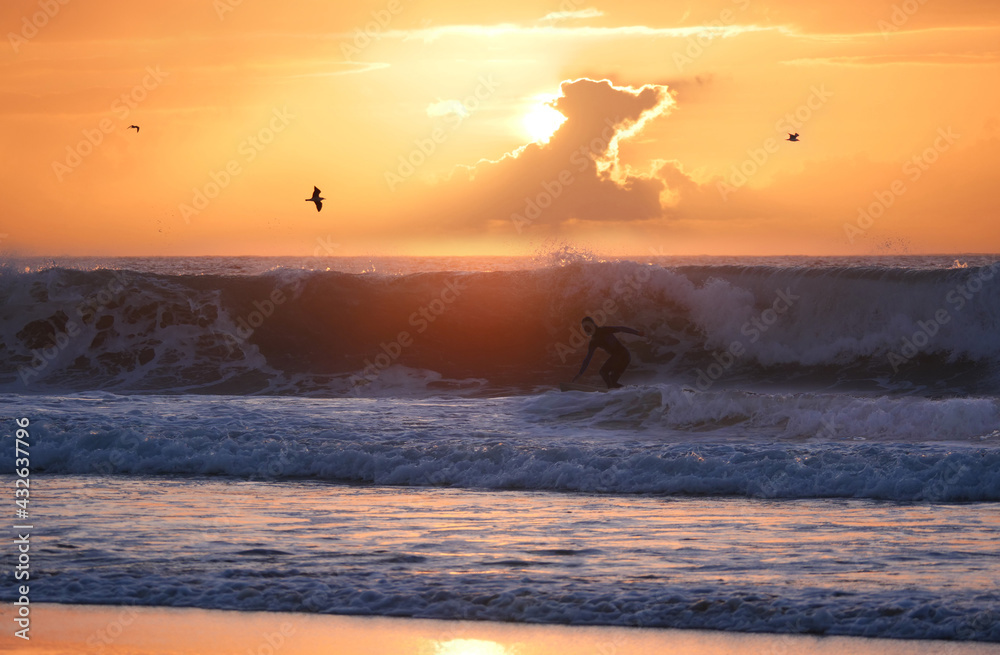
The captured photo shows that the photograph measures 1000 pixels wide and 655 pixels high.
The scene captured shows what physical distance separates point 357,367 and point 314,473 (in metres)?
11.6

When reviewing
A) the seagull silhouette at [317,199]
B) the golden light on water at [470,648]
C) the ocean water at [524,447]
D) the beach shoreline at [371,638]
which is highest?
the seagull silhouette at [317,199]

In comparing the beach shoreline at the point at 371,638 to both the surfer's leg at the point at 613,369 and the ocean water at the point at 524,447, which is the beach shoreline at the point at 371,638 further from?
the surfer's leg at the point at 613,369

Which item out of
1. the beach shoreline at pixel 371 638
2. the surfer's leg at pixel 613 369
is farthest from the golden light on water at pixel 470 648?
the surfer's leg at pixel 613 369

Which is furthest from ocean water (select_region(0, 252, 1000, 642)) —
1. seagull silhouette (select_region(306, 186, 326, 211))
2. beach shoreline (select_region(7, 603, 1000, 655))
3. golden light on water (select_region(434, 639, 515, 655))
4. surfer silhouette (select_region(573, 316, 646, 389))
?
seagull silhouette (select_region(306, 186, 326, 211))

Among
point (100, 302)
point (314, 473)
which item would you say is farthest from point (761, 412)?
point (100, 302)

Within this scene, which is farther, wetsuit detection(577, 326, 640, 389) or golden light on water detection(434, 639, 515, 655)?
wetsuit detection(577, 326, 640, 389)

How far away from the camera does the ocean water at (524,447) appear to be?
22.9ft

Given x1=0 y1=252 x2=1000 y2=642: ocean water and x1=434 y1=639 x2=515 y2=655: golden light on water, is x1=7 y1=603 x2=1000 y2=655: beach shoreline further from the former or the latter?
x1=0 y1=252 x2=1000 y2=642: ocean water

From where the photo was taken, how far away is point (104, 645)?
6051 millimetres

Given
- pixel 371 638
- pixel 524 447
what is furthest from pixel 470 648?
pixel 524 447

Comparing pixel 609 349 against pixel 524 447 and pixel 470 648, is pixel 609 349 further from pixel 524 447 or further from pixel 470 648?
pixel 470 648

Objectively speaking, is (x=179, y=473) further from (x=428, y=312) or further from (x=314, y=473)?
(x=428, y=312)

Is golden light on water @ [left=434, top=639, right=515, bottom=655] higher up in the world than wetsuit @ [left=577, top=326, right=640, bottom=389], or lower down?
lower down

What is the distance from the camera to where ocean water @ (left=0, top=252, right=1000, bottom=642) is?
22.9 feet
